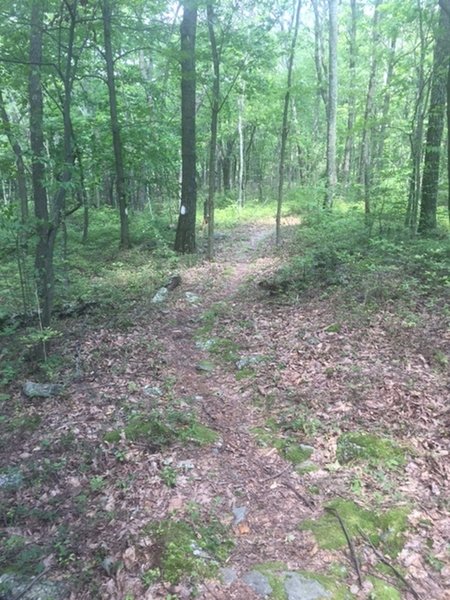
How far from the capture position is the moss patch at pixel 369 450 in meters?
4.29

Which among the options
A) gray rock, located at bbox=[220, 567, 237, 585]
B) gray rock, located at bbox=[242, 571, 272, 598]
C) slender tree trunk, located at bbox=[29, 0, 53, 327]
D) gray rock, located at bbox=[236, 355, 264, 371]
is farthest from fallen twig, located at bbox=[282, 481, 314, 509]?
slender tree trunk, located at bbox=[29, 0, 53, 327]

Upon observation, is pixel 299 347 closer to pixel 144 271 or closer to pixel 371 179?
pixel 144 271

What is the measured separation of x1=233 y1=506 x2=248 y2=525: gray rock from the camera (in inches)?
147

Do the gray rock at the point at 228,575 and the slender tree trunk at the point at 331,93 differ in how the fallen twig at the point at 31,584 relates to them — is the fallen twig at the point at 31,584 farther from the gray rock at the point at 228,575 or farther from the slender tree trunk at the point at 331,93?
the slender tree trunk at the point at 331,93

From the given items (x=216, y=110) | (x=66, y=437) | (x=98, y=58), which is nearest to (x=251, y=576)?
(x=66, y=437)

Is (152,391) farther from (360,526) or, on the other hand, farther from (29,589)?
(360,526)

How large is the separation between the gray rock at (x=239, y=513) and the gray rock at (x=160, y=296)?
18.9 feet

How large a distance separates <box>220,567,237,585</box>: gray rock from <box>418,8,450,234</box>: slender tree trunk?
403 inches

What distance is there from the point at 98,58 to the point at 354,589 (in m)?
16.4

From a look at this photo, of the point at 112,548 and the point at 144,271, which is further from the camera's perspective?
the point at 144,271

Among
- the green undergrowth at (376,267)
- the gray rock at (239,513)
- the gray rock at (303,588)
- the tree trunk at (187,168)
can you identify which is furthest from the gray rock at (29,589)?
the tree trunk at (187,168)

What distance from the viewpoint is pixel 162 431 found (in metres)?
4.79

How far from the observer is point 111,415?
204 inches

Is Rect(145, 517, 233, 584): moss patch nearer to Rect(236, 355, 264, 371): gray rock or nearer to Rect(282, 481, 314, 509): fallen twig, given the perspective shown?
Rect(282, 481, 314, 509): fallen twig
